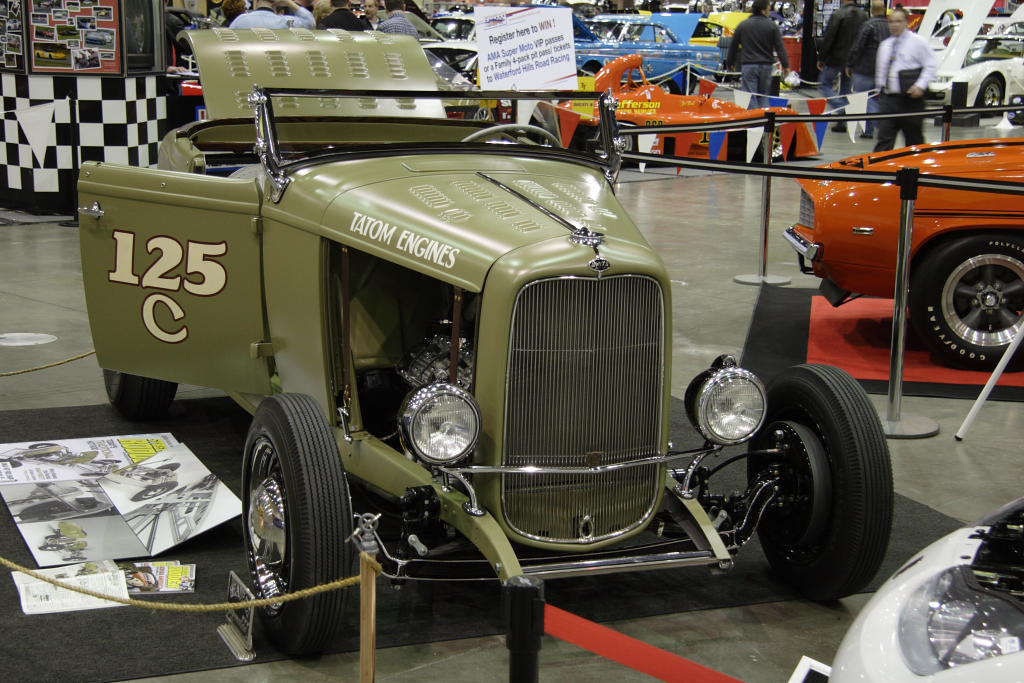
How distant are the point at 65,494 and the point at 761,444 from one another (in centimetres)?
254

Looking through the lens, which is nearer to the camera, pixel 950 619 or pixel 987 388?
pixel 950 619

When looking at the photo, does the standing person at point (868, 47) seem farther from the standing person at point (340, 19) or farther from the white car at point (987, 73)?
the standing person at point (340, 19)

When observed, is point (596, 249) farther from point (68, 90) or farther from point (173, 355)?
point (68, 90)

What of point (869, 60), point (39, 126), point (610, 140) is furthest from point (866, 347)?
point (869, 60)

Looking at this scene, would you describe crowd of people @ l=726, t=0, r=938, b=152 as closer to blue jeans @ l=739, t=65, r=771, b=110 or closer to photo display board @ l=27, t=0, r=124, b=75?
blue jeans @ l=739, t=65, r=771, b=110

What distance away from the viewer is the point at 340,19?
10.2 metres

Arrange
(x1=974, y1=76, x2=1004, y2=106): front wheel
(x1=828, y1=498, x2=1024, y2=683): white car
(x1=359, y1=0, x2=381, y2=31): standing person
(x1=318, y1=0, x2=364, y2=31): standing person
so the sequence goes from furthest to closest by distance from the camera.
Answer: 1. (x1=974, y1=76, x2=1004, y2=106): front wheel
2. (x1=359, y1=0, x2=381, y2=31): standing person
3. (x1=318, y1=0, x2=364, y2=31): standing person
4. (x1=828, y1=498, x2=1024, y2=683): white car

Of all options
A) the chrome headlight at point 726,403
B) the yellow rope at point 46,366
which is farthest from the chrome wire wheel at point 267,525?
the yellow rope at point 46,366

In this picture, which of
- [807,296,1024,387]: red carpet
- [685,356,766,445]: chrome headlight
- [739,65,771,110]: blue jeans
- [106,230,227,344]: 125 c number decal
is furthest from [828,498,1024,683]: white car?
[739,65,771,110]: blue jeans

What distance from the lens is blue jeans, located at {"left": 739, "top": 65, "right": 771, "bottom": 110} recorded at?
1449 cm

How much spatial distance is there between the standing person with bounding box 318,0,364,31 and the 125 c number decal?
230 inches

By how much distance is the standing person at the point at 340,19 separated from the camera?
10.2 m

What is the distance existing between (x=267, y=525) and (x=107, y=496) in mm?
1146

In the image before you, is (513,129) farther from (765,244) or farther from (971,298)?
(765,244)
